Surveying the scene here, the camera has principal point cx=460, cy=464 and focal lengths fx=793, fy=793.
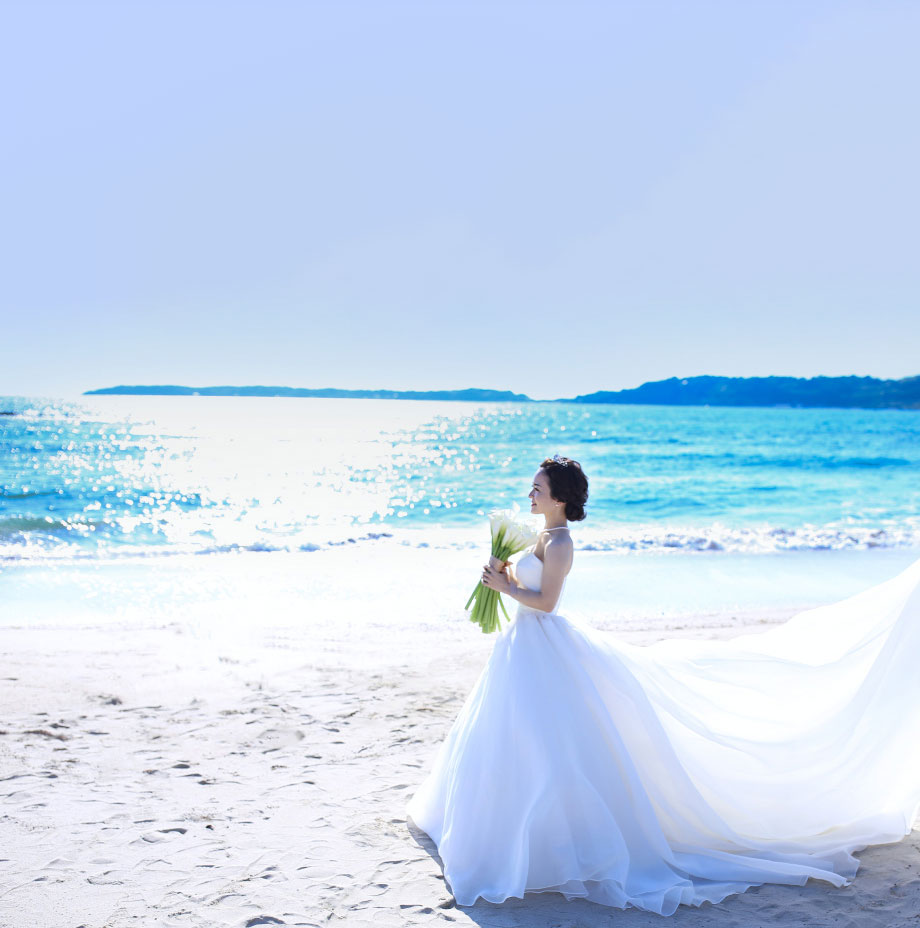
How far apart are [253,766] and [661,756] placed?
293 cm

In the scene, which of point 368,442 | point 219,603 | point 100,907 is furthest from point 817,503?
point 368,442

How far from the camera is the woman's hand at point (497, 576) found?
428cm

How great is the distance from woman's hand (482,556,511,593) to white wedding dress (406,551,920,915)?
4.5 inches

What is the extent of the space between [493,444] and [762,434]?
2575 centimetres

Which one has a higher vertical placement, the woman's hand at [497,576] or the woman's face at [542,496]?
the woman's face at [542,496]

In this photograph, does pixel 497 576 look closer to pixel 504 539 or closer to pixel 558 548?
pixel 504 539

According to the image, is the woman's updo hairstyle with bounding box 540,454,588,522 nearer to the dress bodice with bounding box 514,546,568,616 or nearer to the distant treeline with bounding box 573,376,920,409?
the dress bodice with bounding box 514,546,568,616

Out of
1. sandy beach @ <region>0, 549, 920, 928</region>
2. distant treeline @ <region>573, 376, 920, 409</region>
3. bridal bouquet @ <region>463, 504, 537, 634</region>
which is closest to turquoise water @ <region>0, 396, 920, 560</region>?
sandy beach @ <region>0, 549, 920, 928</region>

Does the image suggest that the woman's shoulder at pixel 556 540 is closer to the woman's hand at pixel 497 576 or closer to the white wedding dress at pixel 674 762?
the white wedding dress at pixel 674 762

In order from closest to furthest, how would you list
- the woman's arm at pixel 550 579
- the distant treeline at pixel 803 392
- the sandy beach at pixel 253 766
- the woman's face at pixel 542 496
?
the sandy beach at pixel 253 766 < the woman's arm at pixel 550 579 < the woman's face at pixel 542 496 < the distant treeline at pixel 803 392

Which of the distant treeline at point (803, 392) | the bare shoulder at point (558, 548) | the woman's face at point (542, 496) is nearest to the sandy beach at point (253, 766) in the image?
the bare shoulder at point (558, 548)

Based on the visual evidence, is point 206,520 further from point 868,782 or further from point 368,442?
point 368,442

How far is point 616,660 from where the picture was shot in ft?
13.8

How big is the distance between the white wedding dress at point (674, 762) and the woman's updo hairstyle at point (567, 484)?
0.36 meters
